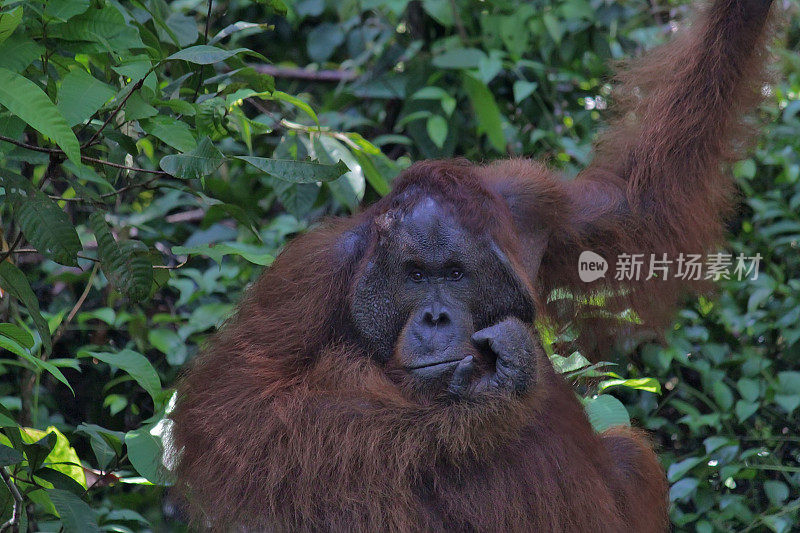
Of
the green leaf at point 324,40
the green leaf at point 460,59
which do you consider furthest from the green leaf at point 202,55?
the green leaf at point 324,40

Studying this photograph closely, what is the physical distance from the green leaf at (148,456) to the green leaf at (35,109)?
91 centimetres

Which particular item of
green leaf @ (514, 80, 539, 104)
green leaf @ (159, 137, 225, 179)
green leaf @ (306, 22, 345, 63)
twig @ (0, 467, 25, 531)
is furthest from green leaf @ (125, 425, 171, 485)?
green leaf @ (306, 22, 345, 63)

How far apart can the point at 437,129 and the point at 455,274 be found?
6.42 feet

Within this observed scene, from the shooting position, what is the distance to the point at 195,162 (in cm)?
206

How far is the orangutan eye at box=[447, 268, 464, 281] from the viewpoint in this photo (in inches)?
86.7

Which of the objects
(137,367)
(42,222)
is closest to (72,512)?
(137,367)

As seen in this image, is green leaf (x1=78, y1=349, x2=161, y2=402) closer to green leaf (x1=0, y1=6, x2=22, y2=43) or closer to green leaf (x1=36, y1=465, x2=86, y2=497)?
green leaf (x1=36, y1=465, x2=86, y2=497)

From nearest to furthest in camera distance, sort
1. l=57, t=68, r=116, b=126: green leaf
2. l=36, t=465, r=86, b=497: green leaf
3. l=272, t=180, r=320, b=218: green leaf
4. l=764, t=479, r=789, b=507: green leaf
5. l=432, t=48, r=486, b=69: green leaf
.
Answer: l=57, t=68, r=116, b=126: green leaf
l=36, t=465, r=86, b=497: green leaf
l=764, t=479, r=789, b=507: green leaf
l=272, t=180, r=320, b=218: green leaf
l=432, t=48, r=486, b=69: green leaf

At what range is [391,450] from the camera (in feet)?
6.81

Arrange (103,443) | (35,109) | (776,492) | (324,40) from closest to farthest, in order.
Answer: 1. (35,109)
2. (103,443)
3. (776,492)
4. (324,40)

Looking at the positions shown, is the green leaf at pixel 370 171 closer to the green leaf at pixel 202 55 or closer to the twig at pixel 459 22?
the green leaf at pixel 202 55

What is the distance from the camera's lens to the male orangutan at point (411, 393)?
2059 mm

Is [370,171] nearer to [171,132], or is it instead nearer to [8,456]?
[171,132]

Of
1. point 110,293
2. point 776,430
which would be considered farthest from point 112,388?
point 776,430
